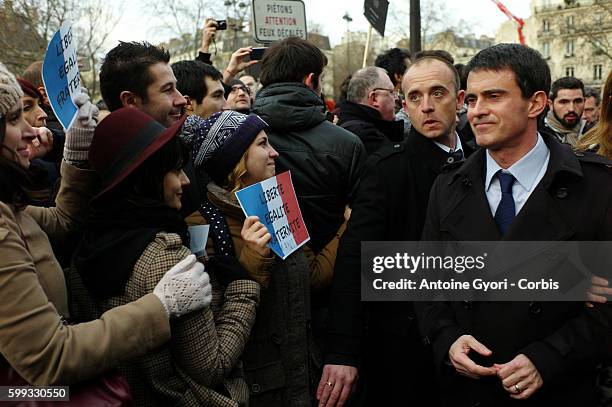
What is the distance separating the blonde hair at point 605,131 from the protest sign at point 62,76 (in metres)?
2.68

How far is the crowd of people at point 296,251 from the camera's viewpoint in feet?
7.10

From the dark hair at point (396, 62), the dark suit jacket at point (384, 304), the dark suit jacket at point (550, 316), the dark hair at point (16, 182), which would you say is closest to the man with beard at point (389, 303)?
the dark suit jacket at point (384, 304)

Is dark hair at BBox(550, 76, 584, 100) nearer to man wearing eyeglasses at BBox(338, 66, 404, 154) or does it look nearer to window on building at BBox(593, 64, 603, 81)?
man wearing eyeglasses at BBox(338, 66, 404, 154)

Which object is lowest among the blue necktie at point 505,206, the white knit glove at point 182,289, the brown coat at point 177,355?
the brown coat at point 177,355

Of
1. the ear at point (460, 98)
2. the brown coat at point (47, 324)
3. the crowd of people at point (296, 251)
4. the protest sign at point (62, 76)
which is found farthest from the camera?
the ear at point (460, 98)

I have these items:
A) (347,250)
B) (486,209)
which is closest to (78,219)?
(347,250)

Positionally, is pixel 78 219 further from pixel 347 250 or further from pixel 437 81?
pixel 437 81

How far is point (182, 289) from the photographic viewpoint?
7.17 feet

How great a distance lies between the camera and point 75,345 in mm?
1957

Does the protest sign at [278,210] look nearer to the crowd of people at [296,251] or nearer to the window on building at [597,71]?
the crowd of people at [296,251]

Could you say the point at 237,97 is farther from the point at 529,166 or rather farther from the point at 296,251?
the point at 529,166

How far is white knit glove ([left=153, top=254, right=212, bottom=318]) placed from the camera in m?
2.18

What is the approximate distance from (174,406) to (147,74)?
192 centimetres

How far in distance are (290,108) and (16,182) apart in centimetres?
185
